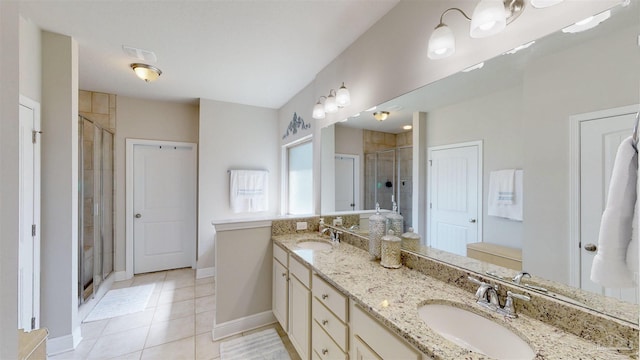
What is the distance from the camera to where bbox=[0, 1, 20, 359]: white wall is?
40 cm

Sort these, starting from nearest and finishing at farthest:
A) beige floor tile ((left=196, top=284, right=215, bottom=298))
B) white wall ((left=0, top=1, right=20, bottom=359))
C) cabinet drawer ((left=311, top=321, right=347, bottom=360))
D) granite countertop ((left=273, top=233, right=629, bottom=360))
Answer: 1. white wall ((left=0, top=1, right=20, bottom=359))
2. granite countertop ((left=273, top=233, right=629, bottom=360))
3. cabinet drawer ((left=311, top=321, right=347, bottom=360))
4. beige floor tile ((left=196, top=284, right=215, bottom=298))

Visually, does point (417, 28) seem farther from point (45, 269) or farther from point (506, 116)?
point (45, 269)

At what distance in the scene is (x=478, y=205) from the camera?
4.14 feet

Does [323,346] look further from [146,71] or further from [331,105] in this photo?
[146,71]

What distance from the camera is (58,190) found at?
2.01 meters

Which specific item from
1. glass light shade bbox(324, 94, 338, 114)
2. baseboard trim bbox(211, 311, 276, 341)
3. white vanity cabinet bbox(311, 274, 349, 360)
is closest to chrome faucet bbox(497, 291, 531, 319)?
white vanity cabinet bbox(311, 274, 349, 360)

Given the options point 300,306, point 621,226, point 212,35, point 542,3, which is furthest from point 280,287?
point 542,3

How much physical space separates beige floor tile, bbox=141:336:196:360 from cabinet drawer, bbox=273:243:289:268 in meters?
0.97

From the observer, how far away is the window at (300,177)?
3.15 meters

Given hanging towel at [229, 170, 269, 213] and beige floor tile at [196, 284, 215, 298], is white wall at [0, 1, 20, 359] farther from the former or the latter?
hanging towel at [229, 170, 269, 213]

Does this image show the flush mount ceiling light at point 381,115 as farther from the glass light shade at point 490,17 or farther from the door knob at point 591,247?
the door knob at point 591,247

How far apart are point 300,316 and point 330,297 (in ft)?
1.76

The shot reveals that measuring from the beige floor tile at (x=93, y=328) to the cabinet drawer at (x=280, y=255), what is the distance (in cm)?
171

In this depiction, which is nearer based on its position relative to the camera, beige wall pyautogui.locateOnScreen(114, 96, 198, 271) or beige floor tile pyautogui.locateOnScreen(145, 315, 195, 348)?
beige floor tile pyautogui.locateOnScreen(145, 315, 195, 348)
